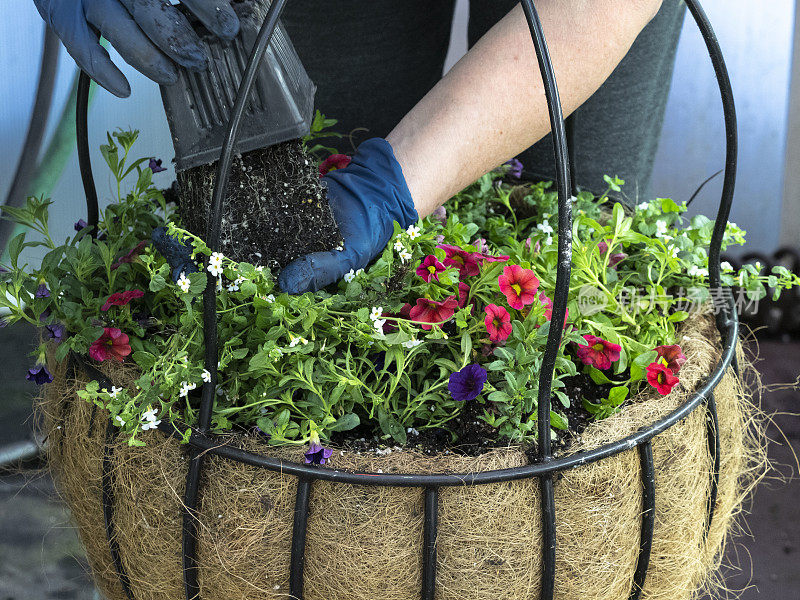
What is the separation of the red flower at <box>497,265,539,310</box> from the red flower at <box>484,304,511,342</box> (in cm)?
1

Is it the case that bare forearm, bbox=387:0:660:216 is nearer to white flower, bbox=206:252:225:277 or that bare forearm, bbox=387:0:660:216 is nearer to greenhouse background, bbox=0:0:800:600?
white flower, bbox=206:252:225:277

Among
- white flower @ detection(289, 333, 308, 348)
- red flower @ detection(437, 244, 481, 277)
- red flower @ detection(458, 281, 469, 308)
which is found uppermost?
red flower @ detection(437, 244, 481, 277)

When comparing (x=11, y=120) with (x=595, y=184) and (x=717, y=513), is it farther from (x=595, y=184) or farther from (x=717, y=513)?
(x=717, y=513)

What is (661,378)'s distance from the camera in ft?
2.21

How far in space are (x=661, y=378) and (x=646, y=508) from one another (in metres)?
0.12

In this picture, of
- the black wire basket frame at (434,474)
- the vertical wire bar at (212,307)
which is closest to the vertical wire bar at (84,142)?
the black wire basket frame at (434,474)

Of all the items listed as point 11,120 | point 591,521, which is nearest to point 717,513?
point 591,521

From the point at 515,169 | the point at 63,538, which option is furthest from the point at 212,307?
the point at 63,538

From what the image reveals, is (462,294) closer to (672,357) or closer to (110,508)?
(672,357)

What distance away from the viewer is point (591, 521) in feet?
2.02

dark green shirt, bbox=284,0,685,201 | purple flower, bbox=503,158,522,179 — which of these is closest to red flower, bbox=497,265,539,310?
purple flower, bbox=503,158,522,179

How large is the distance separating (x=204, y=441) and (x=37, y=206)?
1.19 ft

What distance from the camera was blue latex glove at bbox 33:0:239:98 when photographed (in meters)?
0.59

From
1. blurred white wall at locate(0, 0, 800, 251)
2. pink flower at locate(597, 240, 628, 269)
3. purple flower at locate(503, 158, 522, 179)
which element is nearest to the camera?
pink flower at locate(597, 240, 628, 269)
